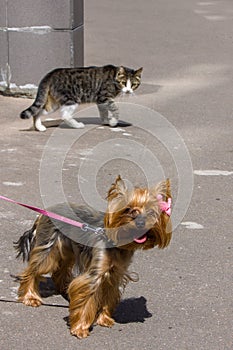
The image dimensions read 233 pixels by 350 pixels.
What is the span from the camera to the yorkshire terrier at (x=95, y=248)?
15.1ft

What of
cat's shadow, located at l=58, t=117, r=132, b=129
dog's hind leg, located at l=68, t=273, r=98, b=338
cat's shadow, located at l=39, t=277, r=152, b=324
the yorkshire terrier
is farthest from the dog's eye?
cat's shadow, located at l=58, t=117, r=132, b=129

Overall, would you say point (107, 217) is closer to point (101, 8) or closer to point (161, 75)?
point (161, 75)

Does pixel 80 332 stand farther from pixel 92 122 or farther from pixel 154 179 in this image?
pixel 92 122

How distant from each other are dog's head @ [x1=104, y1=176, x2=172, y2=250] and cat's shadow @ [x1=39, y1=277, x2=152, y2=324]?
784mm

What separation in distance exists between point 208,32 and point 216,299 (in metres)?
11.7

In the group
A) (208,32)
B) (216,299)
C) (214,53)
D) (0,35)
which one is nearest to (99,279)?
(216,299)

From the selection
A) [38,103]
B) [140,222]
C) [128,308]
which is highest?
[140,222]

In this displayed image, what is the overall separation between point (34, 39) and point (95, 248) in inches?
251

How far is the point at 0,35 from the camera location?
1099cm

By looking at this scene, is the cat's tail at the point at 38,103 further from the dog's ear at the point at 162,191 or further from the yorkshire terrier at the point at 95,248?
the dog's ear at the point at 162,191

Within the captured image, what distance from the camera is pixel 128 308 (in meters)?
5.46

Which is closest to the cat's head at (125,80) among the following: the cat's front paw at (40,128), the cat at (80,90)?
the cat at (80,90)

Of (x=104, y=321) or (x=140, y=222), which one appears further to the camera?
(x=104, y=321)

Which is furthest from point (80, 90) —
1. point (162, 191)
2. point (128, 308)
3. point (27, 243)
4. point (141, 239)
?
point (141, 239)
